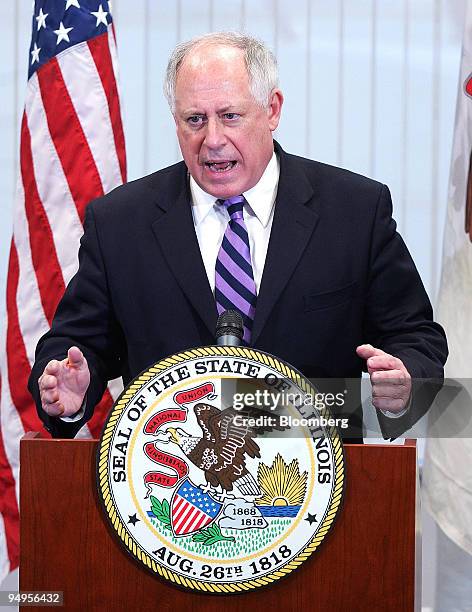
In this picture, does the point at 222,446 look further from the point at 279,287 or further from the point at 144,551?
the point at 279,287

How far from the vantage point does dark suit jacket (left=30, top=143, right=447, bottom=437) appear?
2.13m

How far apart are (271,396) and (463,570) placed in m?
2.62

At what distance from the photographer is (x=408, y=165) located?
4410 mm

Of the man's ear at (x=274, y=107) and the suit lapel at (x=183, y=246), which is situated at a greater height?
the man's ear at (x=274, y=107)

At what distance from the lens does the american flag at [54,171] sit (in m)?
3.38

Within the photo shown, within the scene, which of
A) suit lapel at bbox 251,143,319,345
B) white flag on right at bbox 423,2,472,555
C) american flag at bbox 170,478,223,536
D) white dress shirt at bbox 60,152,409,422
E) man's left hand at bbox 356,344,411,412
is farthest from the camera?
white flag on right at bbox 423,2,472,555

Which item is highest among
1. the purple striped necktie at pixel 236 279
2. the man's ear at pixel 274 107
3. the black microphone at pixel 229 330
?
the man's ear at pixel 274 107

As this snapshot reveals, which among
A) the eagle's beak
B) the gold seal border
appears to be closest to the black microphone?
the gold seal border

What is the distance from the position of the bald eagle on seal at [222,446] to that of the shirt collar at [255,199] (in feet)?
2.52

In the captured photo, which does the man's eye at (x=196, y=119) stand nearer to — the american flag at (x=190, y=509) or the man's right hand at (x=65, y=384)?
the man's right hand at (x=65, y=384)

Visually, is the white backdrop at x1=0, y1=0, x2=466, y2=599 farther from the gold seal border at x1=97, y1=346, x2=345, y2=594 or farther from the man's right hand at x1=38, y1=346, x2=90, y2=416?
the gold seal border at x1=97, y1=346, x2=345, y2=594

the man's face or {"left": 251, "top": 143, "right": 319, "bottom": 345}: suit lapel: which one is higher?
the man's face

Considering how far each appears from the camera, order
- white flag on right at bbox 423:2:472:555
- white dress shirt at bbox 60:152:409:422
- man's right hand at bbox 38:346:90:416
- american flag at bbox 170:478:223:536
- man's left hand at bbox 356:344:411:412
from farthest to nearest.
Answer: white flag on right at bbox 423:2:472:555
white dress shirt at bbox 60:152:409:422
man's right hand at bbox 38:346:90:416
man's left hand at bbox 356:344:411:412
american flag at bbox 170:478:223:536

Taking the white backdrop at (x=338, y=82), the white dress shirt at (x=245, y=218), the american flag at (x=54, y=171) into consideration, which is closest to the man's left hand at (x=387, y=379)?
the white dress shirt at (x=245, y=218)
